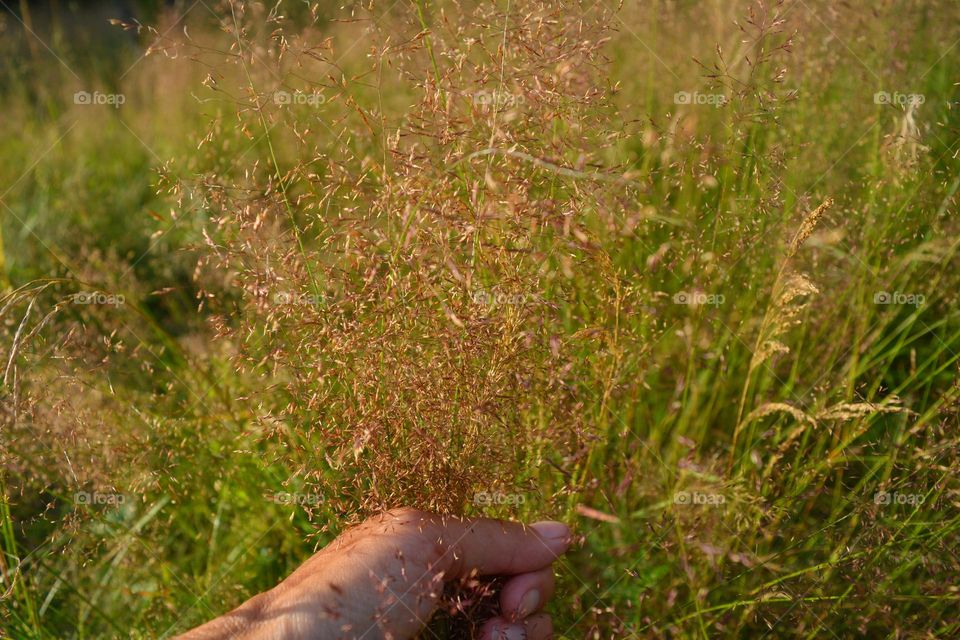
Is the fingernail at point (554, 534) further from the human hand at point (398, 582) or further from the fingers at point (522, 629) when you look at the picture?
the fingers at point (522, 629)

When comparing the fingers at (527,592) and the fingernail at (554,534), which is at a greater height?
the fingernail at (554,534)

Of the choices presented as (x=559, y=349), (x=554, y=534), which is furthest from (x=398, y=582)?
(x=559, y=349)

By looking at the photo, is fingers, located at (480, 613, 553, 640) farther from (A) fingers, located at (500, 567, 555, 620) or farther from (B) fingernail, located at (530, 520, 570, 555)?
(B) fingernail, located at (530, 520, 570, 555)

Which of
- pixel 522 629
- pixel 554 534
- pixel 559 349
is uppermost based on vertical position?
pixel 559 349

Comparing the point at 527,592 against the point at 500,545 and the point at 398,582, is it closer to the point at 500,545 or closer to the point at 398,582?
the point at 500,545

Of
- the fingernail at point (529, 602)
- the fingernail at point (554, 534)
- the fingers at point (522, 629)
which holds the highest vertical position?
the fingernail at point (554, 534)

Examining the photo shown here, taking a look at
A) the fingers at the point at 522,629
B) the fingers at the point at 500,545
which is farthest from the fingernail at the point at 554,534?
the fingers at the point at 522,629

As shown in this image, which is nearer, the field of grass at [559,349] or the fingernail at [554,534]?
A: the field of grass at [559,349]

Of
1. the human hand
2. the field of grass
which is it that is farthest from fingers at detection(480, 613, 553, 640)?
the field of grass

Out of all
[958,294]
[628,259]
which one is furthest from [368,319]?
[958,294]
